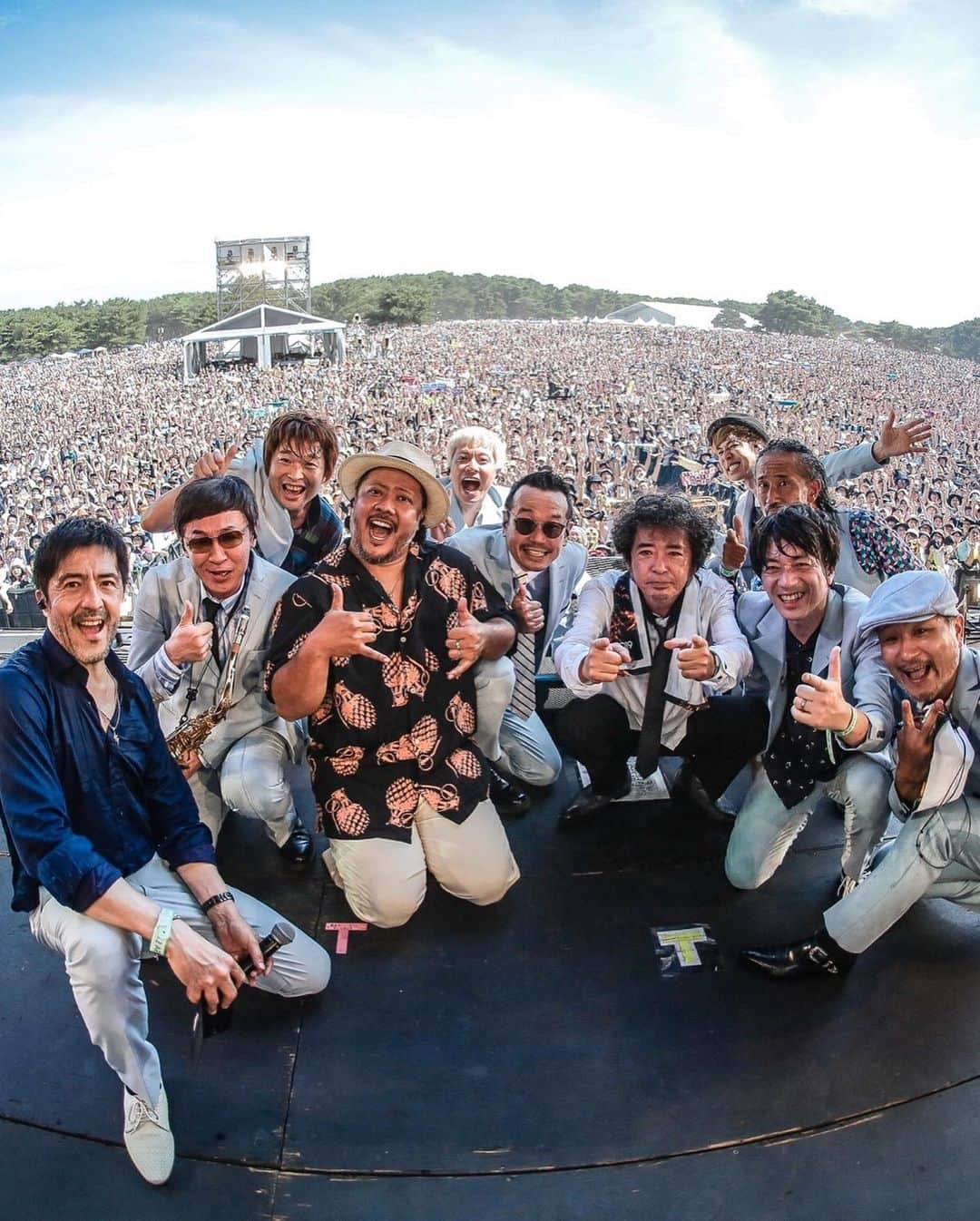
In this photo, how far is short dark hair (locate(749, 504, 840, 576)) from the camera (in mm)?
2051

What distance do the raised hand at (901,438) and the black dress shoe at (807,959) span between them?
6.17 feet

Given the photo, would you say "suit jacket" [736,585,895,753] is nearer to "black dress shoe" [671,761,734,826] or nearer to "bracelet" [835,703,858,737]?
"bracelet" [835,703,858,737]

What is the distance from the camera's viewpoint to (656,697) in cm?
233

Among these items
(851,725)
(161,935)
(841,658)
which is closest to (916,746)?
(851,725)

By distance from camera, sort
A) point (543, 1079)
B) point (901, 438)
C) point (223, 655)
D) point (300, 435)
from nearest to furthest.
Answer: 1. point (543, 1079)
2. point (223, 655)
3. point (300, 435)
4. point (901, 438)

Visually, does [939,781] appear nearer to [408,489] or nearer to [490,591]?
[490,591]

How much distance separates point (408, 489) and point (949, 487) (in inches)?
582

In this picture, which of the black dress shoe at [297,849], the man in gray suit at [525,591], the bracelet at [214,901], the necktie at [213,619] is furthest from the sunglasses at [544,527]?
the bracelet at [214,901]

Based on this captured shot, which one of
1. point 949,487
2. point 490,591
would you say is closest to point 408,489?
point 490,591

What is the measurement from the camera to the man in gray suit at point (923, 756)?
1.70m

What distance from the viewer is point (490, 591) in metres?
2.27

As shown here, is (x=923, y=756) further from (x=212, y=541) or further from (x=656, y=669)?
(x=212, y=541)

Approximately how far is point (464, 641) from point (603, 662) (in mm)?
356

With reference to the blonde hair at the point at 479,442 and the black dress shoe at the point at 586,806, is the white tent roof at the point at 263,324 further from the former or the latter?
the black dress shoe at the point at 586,806
